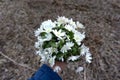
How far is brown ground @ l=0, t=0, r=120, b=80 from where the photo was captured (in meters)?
2.69

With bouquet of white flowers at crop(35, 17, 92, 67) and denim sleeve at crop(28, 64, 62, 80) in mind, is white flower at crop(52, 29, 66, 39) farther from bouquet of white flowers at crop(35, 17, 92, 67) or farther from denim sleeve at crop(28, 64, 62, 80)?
denim sleeve at crop(28, 64, 62, 80)

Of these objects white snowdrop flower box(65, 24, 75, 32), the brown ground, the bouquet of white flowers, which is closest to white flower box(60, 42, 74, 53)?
the bouquet of white flowers

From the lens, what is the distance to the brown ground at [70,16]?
269cm

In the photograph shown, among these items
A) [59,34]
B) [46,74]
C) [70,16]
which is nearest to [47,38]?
[59,34]

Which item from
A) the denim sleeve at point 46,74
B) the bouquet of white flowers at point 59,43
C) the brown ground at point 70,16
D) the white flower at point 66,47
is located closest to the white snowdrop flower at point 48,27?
the bouquet of white flowers at point 59,43

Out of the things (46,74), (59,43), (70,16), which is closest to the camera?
(59,43)

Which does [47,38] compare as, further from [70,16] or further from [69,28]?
[70,16]

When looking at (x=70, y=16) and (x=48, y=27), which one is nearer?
(x=48, y=27)

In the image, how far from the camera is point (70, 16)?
10.8 ft

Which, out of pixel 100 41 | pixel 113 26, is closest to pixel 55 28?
pixel 100 41

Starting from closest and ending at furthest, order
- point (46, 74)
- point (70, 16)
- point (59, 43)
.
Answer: point (59, 43) → point (46, 74) → point (70, 16)

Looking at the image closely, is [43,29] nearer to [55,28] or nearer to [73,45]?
[55,28]

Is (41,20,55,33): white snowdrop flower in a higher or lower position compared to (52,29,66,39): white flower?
higher

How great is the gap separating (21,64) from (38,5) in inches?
37.8
